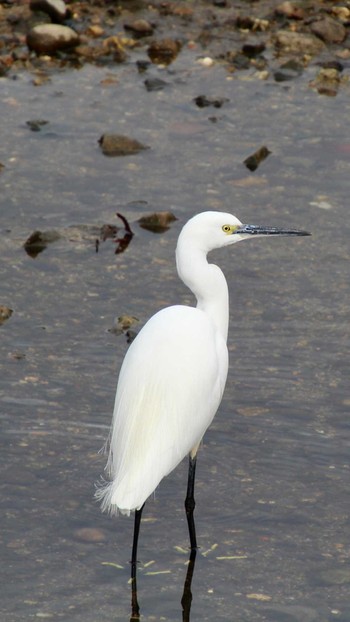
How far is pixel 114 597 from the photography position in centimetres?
484

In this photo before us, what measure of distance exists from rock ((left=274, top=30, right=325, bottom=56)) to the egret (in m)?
5.38

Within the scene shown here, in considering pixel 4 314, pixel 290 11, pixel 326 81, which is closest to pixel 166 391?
pixel 4 314

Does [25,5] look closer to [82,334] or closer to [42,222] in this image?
[42,222]

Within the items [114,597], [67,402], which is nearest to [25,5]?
[67,402]

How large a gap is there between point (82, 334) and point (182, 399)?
1.95 meters

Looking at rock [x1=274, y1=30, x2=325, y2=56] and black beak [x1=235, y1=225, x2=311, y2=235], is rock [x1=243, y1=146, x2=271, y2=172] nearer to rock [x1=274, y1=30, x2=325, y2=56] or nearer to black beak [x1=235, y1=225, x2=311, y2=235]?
rock [x1=274, y1=30, x2=325, y2=56]

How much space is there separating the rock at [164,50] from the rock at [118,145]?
5.16 feet

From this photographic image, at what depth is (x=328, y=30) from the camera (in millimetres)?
10094

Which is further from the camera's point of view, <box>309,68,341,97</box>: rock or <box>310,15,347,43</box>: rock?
<box>310,15,347,43</box>: rock

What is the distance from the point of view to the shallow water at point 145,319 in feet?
16.3

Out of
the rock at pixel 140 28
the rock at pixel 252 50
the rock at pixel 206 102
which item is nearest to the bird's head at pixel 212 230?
the rock at pixel 206 102

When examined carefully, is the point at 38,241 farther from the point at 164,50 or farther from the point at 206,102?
the point at 164,50

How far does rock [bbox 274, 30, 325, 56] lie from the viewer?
1008 cm

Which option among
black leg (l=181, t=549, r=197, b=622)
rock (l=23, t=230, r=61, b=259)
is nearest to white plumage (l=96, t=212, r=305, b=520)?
black leg (l=181, t=549, r=197, b=622)
